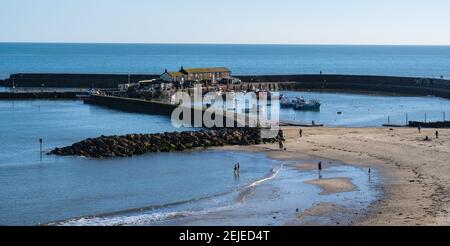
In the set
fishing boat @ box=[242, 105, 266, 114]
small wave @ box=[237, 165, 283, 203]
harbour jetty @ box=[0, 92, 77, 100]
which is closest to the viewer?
small wave @ box=[237, 165, 283, 203]

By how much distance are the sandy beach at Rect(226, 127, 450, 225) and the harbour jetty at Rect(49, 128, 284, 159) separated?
1.95m

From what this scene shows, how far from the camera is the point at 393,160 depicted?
34562 millimetres

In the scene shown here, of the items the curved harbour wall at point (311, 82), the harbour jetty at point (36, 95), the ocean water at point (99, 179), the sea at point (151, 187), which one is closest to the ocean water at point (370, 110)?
the curved harbour wall at point (311, 82)

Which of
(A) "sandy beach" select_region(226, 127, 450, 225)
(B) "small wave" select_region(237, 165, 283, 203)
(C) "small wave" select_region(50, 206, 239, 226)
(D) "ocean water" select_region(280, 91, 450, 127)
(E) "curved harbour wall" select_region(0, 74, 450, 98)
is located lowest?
(C) "small wave" select_region(50, 206, 239, 226)

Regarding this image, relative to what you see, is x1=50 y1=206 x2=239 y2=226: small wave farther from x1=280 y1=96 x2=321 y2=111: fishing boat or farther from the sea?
x1=280 y1=96 x2=321 y2=111: fishing boat

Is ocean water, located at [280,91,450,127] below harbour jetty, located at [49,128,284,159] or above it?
above

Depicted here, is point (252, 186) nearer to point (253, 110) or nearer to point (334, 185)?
point (334, 185)

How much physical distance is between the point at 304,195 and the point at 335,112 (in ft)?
129

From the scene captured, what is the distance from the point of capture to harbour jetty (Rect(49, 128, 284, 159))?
126ft

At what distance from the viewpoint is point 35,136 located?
158ft

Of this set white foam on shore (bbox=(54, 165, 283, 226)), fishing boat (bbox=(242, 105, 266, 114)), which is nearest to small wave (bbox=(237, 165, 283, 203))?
white foam on shore (bbox=(54, 165, 283, 226))
